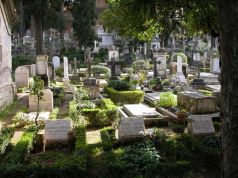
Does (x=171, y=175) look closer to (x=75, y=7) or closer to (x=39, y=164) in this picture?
(x=39, y=164)

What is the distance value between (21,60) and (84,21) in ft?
29.0

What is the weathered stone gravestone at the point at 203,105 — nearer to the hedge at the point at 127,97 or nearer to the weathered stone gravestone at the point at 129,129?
the hedge at the point at 127,97

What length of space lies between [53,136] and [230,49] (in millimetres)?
6390

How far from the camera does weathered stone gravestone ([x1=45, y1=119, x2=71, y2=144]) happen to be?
36.9ft

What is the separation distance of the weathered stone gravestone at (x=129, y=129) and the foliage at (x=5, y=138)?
304 centimetres

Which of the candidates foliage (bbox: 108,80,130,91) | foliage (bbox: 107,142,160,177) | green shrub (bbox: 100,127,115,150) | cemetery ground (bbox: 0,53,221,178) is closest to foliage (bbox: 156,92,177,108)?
cemetery ground (bbox: 0,53,221,178)

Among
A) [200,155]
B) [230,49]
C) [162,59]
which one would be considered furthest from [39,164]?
[162,59]

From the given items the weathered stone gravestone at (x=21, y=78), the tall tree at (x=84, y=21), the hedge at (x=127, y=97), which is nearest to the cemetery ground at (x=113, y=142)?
the hedge at (x=127, y=97)

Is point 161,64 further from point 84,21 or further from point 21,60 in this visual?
point 84,21

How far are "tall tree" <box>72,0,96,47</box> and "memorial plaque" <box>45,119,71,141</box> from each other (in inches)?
1448

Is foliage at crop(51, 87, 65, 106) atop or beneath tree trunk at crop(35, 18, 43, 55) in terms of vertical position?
beneath

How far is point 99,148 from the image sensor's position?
10508 mm

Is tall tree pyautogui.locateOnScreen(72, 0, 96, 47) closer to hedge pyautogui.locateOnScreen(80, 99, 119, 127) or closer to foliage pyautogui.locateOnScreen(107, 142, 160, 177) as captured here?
hedge pyautogui.locateOnScreen(80, 99, 119, 127)

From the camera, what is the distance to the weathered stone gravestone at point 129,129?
11203mm
